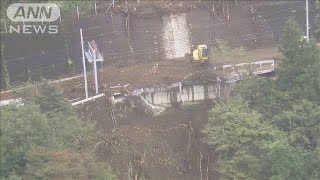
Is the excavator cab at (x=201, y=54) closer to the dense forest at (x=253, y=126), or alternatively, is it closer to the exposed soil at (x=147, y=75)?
the exposed soil at (x=147, y=75)

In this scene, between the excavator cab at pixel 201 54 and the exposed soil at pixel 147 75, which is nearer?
the exposed soil at pixel 147 75

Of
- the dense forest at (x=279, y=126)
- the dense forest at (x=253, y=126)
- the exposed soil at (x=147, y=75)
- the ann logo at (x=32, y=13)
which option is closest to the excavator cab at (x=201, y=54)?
the exposed soil at (x=147, y=75)

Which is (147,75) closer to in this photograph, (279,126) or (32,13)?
(279,126)

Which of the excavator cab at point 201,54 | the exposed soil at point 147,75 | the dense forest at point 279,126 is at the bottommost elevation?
the dense forest at point 279,126

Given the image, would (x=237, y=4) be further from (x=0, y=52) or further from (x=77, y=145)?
(x=77, y=145)

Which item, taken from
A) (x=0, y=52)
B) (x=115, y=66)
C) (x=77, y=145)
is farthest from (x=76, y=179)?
(x=0, y=52)

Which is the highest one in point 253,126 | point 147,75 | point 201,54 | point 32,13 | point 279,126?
point 32,13

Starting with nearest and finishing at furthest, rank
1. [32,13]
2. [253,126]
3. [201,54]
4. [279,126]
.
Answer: [253,126]
[279,126]
[201,54]
[32,13]

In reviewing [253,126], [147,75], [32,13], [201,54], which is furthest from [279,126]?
[32,13]
